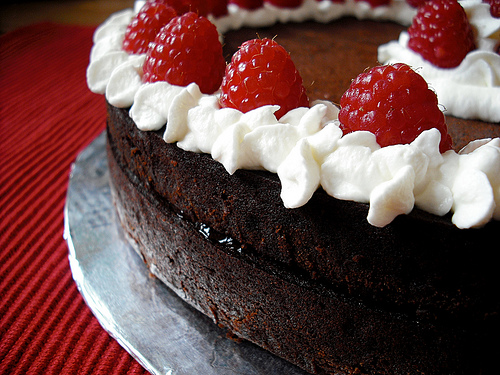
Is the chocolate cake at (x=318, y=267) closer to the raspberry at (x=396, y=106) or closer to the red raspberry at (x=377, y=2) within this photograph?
→ the raspberry at (x=396, y=106)

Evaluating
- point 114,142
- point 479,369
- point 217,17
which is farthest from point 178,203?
point 217,17

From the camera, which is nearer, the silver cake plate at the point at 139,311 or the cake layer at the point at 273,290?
the cake layer at the point at 273,290

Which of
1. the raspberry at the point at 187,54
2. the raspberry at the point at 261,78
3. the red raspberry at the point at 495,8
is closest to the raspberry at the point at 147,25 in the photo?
the raspberry at the point at 187,54

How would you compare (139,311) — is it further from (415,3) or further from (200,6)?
(415,3)

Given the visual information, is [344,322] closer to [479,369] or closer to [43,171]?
[479,369]

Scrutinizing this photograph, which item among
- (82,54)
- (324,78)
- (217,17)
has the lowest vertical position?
(82,54)

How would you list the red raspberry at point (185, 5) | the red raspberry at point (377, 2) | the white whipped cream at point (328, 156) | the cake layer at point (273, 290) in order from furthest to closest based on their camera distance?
1. the red raspberry at point (377, 2)
2. the red raspberry at point (185, 5)
3. the cake layer at point (273, 290)
4. the white whipped cream at point (328, 156)
